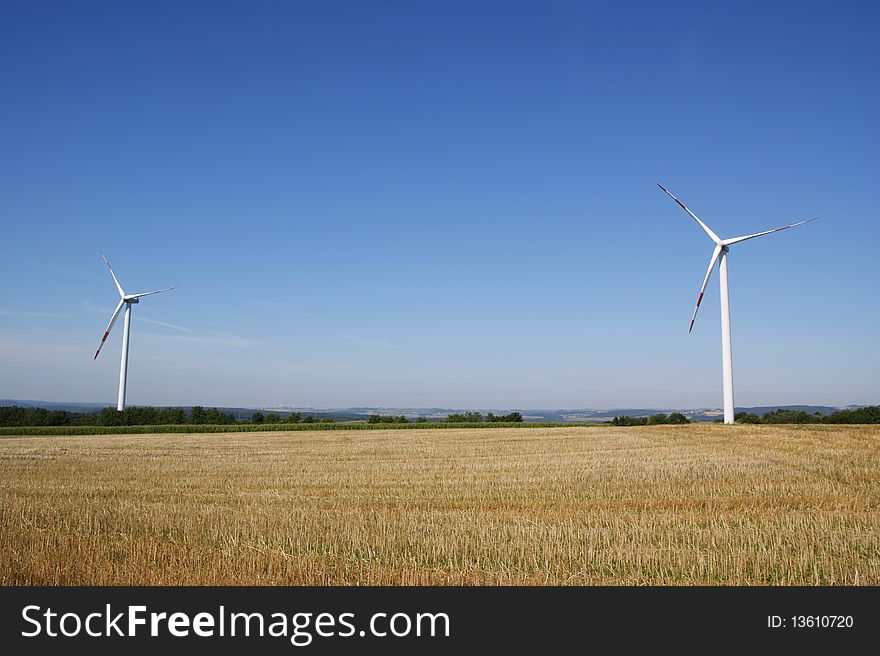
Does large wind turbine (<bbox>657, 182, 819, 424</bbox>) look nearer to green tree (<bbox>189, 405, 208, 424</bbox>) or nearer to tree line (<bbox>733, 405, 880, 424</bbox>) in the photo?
tree line (<bbox>733, 405, 880, 424</bbox>)

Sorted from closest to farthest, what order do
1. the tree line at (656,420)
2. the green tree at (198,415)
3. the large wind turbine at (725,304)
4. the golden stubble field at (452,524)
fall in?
1. the golden stubble field at (452,524)
2. the large wind turbine at (725,304)
3. the tree line at (656,420)
4. the green tree at (198,415)

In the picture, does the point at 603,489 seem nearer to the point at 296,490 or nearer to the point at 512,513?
the point at 512,513

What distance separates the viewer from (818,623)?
6.77 m

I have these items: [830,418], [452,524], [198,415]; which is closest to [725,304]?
[830,418]

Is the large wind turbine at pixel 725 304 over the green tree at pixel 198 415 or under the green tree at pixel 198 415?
over

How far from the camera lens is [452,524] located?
12.2 meters

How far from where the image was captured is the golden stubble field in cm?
902

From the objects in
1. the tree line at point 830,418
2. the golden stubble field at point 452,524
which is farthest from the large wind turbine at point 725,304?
the golden stubble field at point 452,524

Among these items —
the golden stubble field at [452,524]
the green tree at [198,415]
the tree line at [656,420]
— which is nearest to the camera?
the golden stubble field at [452,524]

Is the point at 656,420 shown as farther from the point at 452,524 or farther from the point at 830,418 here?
the point at 452,524

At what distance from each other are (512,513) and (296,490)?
756cm

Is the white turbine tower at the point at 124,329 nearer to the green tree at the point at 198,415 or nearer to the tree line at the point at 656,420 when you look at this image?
the green tree at the point at 198,415

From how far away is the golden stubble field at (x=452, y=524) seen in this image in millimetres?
9023

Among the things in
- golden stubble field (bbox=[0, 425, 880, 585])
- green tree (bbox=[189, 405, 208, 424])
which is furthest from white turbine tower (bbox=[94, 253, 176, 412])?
golden stubble field (bbox=[0, 425, 880, 585])
